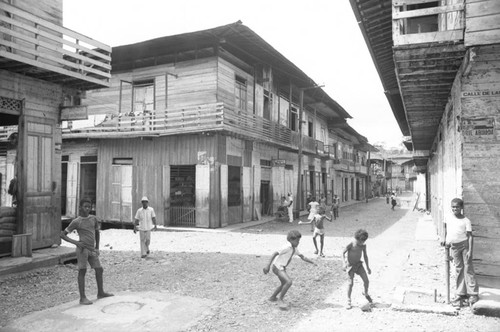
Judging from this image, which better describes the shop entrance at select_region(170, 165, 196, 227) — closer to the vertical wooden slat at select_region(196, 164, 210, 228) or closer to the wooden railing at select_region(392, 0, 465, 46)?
the vertical wooden slat at select_region(196, 164, 210, 228)

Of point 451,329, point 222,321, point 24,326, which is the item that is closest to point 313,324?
point 222,321

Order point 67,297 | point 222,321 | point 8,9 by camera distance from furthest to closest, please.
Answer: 1. point 8,9
2. point 67,297
3. point 222,321

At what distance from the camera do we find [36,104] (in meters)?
9.16

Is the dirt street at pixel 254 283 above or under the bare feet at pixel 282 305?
under

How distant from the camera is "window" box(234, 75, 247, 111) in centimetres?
1762

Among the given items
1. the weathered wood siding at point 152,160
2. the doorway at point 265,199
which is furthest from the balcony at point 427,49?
the doorway at point 265,199

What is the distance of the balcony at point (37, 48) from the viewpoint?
312 inches

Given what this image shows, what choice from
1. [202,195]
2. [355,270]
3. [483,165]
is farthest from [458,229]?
[202,195]

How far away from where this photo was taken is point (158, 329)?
4812 mm

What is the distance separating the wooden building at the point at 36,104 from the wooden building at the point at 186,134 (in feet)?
19.8

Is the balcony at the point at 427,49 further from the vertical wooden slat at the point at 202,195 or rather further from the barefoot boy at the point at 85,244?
the vertical wooden slat at the point at 202,195

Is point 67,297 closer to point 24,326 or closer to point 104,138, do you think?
point 24,326

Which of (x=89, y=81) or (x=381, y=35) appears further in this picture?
(x=89, y=81)

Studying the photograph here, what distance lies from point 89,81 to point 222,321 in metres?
7.36
